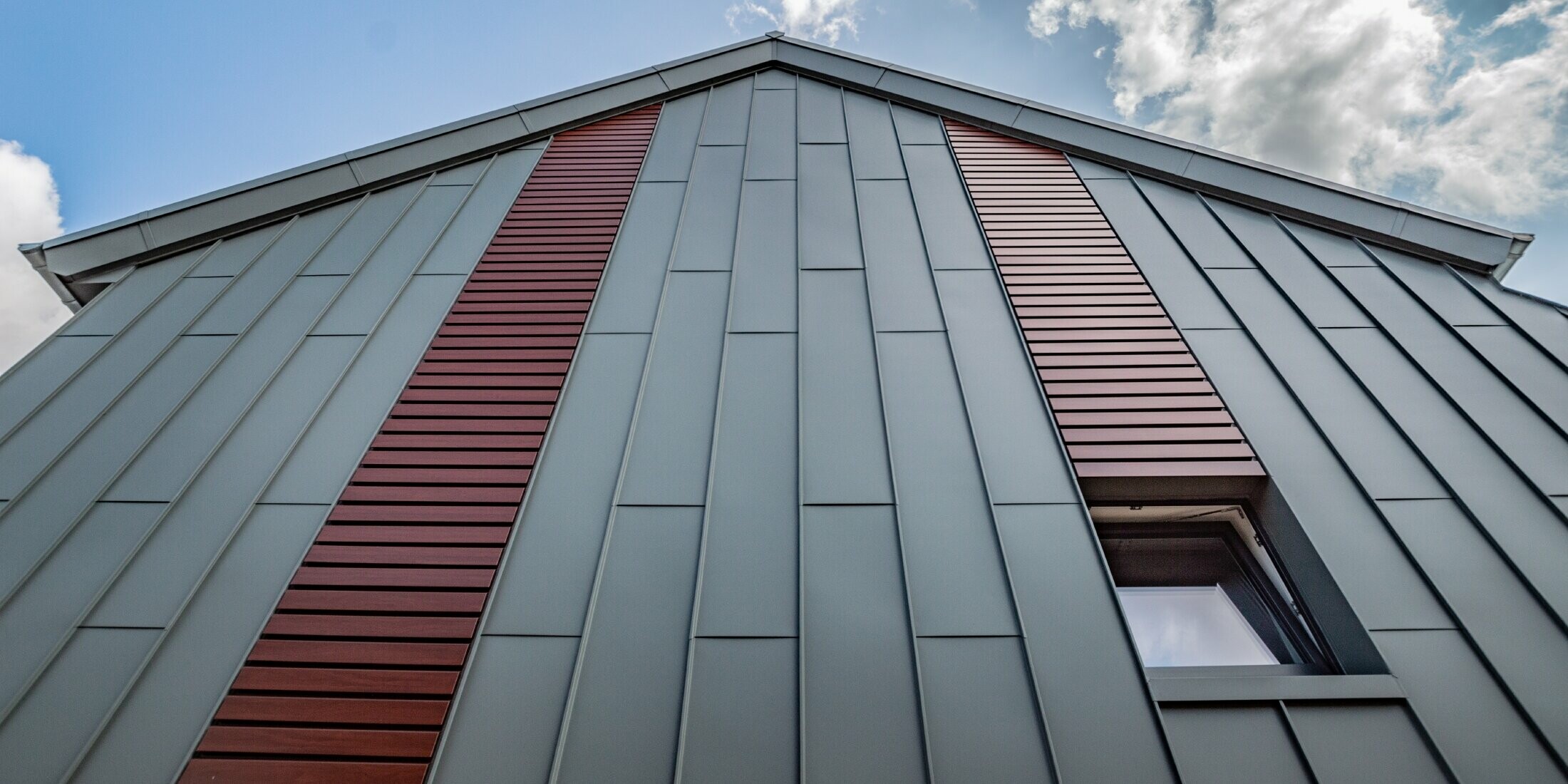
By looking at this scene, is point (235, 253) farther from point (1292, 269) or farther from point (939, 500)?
point (1292, 269)

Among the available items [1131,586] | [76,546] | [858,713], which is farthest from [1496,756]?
[76,546]

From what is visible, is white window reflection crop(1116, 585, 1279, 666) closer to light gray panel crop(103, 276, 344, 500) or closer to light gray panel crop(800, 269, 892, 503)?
light gray panel crop(800, 269, 892, 503)

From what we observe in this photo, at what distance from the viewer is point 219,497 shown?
6.10 meters

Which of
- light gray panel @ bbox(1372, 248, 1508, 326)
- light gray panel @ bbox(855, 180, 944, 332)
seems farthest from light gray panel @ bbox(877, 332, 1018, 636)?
light gray panel @ bbox(1372, 248, 1508, 326)

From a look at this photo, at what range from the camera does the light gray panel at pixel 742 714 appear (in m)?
4.35

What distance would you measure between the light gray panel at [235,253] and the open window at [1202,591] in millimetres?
10399

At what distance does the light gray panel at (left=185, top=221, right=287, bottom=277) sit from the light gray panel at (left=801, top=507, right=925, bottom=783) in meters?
8.23

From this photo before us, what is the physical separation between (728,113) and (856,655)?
33.0 ft

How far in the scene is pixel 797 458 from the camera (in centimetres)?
634

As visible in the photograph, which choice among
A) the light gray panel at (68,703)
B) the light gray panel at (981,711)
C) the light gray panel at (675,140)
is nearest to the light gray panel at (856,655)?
the light gray panel at (981,711)

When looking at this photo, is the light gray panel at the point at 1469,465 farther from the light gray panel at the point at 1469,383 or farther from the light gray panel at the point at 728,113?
the light gray panel at the point at 728,113

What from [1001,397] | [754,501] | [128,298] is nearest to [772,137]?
[1001,397]

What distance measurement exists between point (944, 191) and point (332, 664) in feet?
29.1

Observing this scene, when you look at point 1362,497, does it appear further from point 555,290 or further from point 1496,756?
point 555,290
